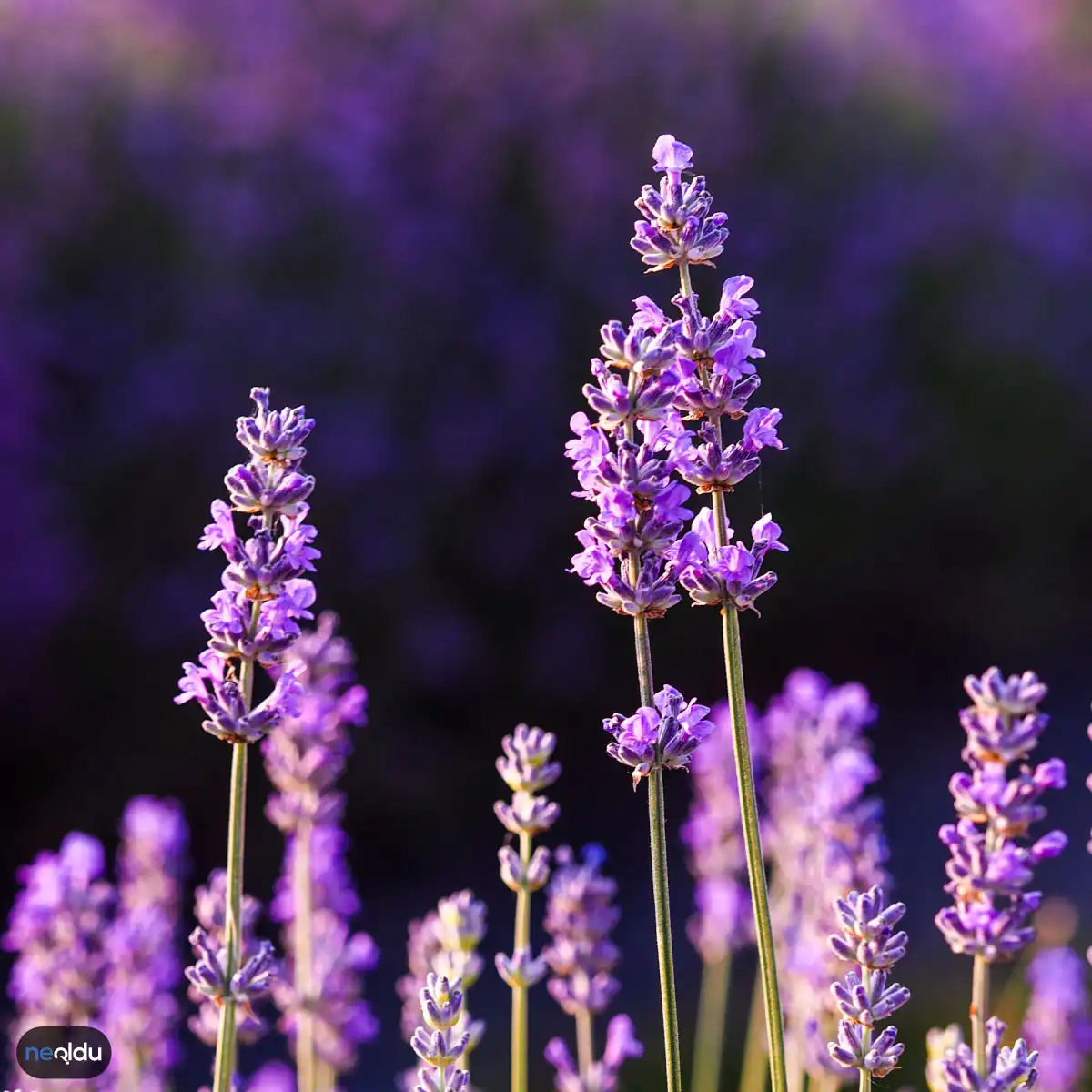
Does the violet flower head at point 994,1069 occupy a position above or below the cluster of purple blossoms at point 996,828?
below

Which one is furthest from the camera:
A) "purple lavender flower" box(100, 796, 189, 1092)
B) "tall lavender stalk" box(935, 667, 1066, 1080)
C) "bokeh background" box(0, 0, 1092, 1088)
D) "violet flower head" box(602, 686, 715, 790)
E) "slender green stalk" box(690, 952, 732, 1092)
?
"bokeh background" box(0, 0, 1092, 1088)

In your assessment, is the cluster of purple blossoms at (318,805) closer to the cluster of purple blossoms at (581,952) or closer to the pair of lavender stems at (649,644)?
the cluster of purple blossoms at (581,952)

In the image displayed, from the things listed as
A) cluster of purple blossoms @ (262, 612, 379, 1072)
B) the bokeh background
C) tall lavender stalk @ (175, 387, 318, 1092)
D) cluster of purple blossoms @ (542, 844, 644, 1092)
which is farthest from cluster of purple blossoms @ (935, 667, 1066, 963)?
the bokeh background

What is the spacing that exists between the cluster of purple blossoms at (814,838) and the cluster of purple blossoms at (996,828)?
1.47 ft

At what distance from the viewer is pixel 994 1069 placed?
5.01ft

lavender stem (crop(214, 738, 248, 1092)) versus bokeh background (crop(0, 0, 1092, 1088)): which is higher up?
bokeh background (crop(0, 0, 1092, 1088))

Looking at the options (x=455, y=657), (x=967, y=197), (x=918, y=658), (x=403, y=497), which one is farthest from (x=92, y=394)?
(x=967, y=197)

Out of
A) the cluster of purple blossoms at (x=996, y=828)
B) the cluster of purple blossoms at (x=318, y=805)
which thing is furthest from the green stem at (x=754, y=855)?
the cluster of purple blossoms at (x=318, y=805)

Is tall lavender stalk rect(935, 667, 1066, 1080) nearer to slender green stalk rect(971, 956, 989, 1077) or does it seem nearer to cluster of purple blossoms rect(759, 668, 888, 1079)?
slender green stalk rect(971, 956, 989, 1077)

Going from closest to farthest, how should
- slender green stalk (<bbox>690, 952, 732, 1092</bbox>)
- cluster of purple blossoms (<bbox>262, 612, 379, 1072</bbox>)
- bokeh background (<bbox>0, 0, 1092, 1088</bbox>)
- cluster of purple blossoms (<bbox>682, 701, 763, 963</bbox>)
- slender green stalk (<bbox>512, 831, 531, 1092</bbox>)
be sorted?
slender green stalk (<bbox>512, 831, 531, 1092</bbox>), cluster of purple blossoms (<bbox>262, 612, 379, 1072</bbox>), slender green stalk (<bbox>690, 952, 732, 1092</bbox>), cluster of purple blossoms (<bbox>682, 701, 763, 963</bbox>), bokeh background (<bbox>0, 0, 1092, 1088</bbox>)

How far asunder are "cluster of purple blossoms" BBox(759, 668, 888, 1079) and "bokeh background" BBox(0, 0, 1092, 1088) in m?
2.39

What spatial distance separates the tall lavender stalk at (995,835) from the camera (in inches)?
62.1

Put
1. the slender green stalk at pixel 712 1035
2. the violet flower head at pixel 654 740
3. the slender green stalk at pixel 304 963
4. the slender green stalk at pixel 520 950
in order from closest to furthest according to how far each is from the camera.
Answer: the violet flower head at pixel 654 740 → the slender green stalk at pixel 520 950 → the slender green stalk at pixel 304 963 → the slender green stalk at pixel 712 1035

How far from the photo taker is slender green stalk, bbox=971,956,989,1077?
148cm
